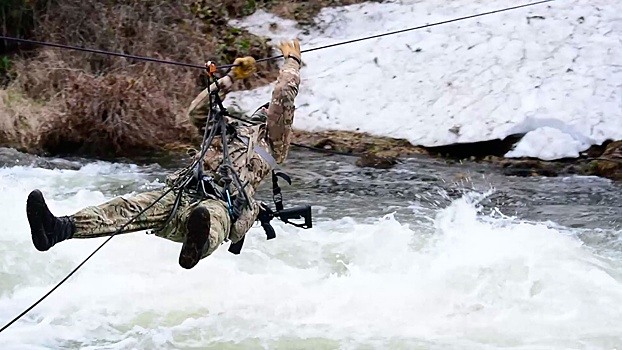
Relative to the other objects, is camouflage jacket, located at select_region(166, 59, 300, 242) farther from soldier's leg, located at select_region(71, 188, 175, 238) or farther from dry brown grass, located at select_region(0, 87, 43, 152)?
dry brown grass, located at select_region(0, 87, 43, 152)

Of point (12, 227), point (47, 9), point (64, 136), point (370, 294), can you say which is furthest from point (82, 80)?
point (370, 294)

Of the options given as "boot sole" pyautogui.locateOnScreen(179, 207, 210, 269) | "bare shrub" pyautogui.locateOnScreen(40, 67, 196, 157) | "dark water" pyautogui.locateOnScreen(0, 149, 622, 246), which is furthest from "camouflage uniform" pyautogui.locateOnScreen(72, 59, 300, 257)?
"bare shrub" pyautogui.locateOnScreen(40, 67, 196, 157)

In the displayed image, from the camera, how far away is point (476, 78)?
40.3ft

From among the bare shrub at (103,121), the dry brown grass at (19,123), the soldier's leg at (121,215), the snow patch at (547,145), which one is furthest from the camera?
the bare shrub at (103,121)

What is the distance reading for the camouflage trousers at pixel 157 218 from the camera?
4.78m

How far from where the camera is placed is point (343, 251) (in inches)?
300

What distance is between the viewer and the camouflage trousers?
4781mm

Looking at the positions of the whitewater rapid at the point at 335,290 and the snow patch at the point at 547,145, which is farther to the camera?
the snow patch at the point at 547,145

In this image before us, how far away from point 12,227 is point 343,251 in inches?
119

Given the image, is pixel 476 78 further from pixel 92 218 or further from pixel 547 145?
pixel 92 218

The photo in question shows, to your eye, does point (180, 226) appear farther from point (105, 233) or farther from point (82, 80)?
point (82, 80)

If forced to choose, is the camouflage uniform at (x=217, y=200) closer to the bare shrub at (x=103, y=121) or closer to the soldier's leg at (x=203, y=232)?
the soldier's leg at (x=203, y=232)

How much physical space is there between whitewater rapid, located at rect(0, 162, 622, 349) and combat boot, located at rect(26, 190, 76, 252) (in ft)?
5.28

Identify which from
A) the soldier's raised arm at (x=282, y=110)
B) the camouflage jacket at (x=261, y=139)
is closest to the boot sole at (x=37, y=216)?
the camouflage jacket at (x=261, y=139)
